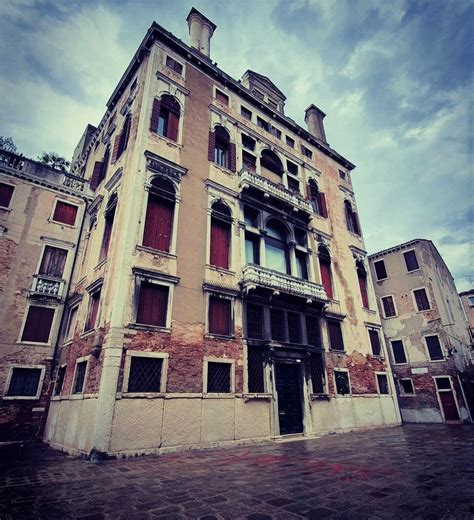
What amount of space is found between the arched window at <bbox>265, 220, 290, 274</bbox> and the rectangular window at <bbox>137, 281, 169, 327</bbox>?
556cm

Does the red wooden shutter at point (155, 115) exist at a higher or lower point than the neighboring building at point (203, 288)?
higher

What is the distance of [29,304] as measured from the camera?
12430mm

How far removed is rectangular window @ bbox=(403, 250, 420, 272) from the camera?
22.0 metres

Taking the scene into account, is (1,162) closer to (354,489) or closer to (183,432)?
(183,432)

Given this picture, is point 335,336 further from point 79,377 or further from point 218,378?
point 79,377

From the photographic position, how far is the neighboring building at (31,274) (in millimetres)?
11305

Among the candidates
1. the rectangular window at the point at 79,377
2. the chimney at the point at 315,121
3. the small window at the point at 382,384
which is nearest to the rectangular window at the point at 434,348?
the small window at the point at 382,384

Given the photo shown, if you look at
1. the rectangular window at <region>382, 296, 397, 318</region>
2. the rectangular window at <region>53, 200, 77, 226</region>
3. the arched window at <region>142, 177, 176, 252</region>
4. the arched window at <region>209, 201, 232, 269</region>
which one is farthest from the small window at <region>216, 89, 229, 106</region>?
the rectangular window at <region>382, 296, 397, 318</region>

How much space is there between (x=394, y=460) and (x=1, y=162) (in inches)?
701

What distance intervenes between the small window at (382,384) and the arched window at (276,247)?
24.7 ft

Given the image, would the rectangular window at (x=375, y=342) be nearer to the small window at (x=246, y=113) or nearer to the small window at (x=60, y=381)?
the small window at (x=246, y=113)

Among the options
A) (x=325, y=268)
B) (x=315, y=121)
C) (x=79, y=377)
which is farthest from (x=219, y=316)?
(x=315, y=121)

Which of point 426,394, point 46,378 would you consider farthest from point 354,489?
point 426,394

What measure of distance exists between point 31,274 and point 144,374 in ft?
24.8
